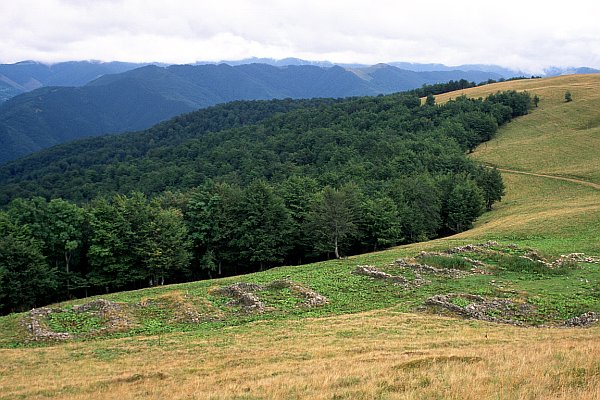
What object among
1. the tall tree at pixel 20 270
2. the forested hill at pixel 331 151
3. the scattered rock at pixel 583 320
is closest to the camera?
the scattered rock at pixel 583 320

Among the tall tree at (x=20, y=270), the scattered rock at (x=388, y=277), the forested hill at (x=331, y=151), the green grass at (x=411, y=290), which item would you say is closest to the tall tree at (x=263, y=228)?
the green grass at (x=411, y=290)

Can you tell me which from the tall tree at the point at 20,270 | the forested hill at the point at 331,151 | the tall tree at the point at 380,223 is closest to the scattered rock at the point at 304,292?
the tall tree at the point at 380,223

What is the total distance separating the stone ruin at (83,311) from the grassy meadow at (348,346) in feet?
2.45

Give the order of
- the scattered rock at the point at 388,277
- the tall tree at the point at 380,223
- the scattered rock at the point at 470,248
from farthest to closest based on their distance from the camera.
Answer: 1. the tall tree at the point at 380,223
2. the scattered rock at the point at 470,248
3. the scattered rock at the point at 388,277

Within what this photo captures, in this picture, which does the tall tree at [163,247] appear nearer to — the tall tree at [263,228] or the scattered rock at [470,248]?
the tall tree at [263,228]

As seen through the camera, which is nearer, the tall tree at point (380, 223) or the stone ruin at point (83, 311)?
the stone ruin at point (83, 311)

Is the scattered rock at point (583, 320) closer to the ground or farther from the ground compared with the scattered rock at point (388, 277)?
farther from the ground

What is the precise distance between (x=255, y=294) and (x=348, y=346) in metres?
13.8

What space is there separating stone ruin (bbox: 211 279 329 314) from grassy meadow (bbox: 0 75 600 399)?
26.7 inches

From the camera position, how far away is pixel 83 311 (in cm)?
3388

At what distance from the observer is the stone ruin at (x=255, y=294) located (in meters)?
34.3

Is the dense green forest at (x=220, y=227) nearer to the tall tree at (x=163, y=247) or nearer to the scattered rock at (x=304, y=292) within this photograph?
the tall tree at (x=163, y=247)

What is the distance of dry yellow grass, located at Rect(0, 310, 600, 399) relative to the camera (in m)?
14.6

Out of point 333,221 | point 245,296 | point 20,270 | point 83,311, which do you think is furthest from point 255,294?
point 20,270
